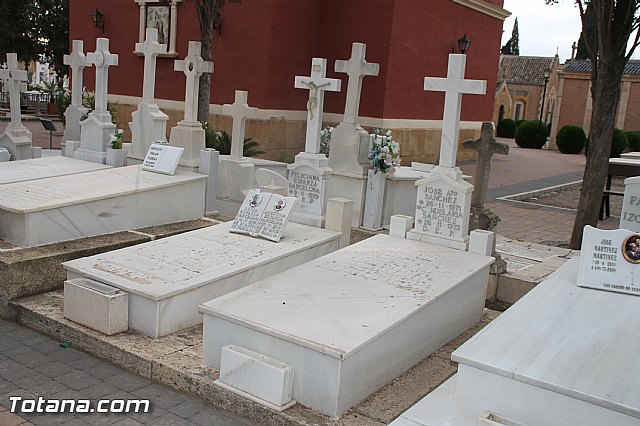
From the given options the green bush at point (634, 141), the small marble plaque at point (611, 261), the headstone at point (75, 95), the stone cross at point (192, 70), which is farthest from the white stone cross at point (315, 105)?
the green bush at point (634, 141)

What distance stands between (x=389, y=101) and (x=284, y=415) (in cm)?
1239

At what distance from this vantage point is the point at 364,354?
4184mm

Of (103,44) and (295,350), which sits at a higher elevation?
(103,44)

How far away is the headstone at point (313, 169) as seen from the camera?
749 cm

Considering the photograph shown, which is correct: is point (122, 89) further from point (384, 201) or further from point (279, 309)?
Result: point (279, 309)

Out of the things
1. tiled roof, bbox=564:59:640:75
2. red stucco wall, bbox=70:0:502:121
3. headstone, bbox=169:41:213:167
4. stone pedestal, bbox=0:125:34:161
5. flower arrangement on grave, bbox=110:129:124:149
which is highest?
tiled roof, bbox=564:59:640:75

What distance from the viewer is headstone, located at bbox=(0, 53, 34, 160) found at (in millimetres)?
10172

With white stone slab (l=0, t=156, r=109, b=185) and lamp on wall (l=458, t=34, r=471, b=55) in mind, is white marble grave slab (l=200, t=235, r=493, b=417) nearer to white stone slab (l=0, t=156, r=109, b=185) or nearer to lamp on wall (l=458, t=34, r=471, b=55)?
white stone slab (l=0, t=156, r=109, b=185)

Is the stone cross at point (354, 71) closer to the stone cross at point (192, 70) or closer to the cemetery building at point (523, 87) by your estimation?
the stone cross at point (192, 70)

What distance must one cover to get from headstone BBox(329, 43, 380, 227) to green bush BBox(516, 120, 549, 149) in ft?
87.8

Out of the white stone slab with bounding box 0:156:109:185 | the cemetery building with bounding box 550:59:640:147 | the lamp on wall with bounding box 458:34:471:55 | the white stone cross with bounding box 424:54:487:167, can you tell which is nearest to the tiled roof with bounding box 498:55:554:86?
the cemetery building with bounding box 550:59:640:147

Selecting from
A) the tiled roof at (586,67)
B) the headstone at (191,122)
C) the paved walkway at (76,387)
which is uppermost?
the tiled roof at (586,67)

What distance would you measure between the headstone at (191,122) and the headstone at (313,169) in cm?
171

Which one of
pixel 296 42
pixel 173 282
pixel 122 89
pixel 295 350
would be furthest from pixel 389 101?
pixel 295 350
